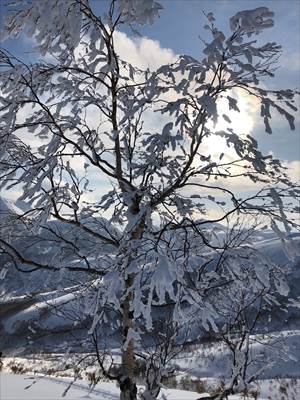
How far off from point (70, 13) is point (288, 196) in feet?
6.93

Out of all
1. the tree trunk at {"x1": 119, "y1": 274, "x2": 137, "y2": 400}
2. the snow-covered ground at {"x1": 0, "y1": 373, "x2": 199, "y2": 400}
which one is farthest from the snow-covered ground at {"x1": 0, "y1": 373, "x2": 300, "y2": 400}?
the tree trunk at {"x1": 119, "y1": 274, "x2": 137, "y2": 400}

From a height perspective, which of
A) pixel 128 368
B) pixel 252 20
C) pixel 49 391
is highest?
pixel 252 20

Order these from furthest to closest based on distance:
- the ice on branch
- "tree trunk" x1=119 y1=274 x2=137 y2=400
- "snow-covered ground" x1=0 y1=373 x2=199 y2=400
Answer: "snow-covered ground" x1=0 y1=373 x2=199 y2=400 → "tree trunk" x1=119 y1=274 x2=137 y2=400 → the ice on branch

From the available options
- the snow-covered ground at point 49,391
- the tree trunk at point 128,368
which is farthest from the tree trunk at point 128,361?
the snow-covered ground at point 49,391

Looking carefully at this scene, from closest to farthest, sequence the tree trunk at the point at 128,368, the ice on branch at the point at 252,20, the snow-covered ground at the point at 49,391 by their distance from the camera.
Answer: the ice on branch at the point at 252,20 → the tree trunk at the point at 128,368 → the snow-covered ground at the point at 49,391

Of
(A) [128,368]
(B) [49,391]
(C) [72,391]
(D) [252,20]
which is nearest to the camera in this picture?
(D) [252,20]

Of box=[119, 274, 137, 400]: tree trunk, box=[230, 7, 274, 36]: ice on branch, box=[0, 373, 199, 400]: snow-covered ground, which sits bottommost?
box=[0, 373, 199, 400]: snow-covered ground

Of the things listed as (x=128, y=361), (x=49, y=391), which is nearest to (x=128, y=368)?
(x=128, y=361)

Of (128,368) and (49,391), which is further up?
(128,368)

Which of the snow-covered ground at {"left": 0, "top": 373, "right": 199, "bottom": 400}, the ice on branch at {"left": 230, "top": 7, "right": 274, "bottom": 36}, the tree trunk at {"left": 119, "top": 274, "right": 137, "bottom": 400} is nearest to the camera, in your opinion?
the ice on branch at {"left": 230, "top": 7, "right": 274, "bottom": 36}

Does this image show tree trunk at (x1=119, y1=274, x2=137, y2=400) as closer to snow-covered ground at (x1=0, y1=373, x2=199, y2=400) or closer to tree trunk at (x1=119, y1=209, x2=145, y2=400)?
tree trunk at (x1=119, y1=209, x2=145, y2=400)

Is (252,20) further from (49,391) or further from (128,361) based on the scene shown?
(49,391)

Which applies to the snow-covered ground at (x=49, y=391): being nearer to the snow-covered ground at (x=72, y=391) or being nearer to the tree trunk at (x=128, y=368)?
the snow-covered ground at (x=72, y=391)

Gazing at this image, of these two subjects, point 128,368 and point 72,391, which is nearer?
point 128,368
